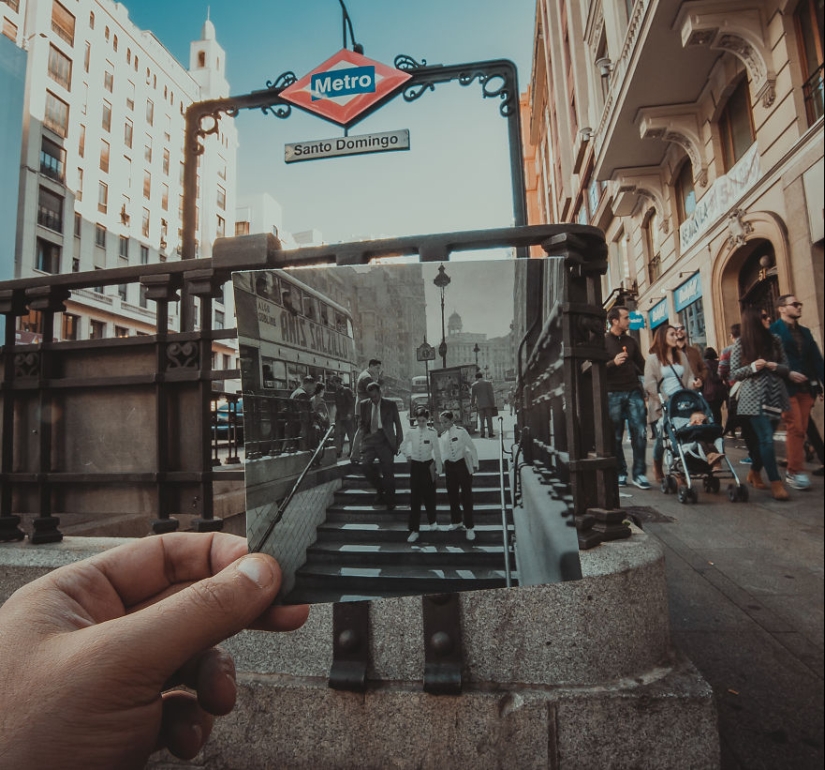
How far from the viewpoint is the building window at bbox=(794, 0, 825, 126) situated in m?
0.66

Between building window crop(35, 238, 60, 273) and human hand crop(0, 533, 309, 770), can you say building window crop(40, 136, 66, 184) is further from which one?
human hand crop(0, 533, 309, 770)

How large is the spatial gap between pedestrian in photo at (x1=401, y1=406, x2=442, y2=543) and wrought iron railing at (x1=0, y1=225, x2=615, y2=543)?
574 millimetres

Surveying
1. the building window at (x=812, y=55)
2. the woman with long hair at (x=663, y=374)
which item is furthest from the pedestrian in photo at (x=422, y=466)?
the woman with long hair at (x=663, y=374)

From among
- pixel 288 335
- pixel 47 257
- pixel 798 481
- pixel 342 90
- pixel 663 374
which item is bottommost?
pixel 798 481

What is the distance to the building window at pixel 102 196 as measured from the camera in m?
0.66

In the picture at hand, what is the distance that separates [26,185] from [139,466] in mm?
534

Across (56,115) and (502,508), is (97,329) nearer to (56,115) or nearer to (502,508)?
(56,115)

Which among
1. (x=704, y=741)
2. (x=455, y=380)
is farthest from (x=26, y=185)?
(x=704, y=741)

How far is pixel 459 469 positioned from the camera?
31 centimetres

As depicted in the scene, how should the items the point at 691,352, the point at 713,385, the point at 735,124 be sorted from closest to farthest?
the point at 735,124 → the point at 713,385 → the point at 691,352

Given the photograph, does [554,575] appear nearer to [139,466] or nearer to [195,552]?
[195,552]

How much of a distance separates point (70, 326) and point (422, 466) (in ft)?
3.61

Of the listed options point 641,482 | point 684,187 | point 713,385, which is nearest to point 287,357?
point 713,385

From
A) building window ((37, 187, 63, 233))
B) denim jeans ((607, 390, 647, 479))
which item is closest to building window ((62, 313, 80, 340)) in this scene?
building window ((37, 187, 63, 233))
